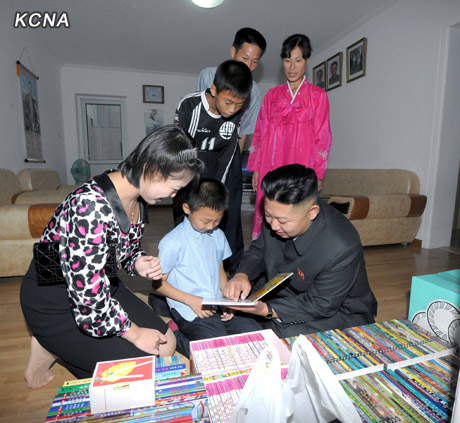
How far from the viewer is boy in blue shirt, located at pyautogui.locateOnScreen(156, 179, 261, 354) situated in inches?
52.0

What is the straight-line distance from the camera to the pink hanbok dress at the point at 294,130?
6.51 ft

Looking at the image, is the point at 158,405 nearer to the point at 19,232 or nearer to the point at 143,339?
the point at 143,339

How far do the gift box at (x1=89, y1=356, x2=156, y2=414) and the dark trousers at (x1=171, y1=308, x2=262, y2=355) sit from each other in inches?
28.6

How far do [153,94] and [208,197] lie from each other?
5.20m

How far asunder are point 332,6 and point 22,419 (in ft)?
14.4

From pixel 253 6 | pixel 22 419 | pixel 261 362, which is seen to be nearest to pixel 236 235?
pixel 22 419

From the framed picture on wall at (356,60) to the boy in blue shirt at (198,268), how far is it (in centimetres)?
361

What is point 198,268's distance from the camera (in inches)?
56.4

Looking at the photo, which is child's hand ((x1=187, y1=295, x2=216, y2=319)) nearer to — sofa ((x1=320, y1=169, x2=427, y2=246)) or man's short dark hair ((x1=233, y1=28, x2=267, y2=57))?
man's short dark hair ((x1=233, y1=28, x2=267, y2=57))

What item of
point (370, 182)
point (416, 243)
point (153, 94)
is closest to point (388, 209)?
point (416, 243)

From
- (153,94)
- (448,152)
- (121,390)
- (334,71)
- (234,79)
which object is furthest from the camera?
(153,94)

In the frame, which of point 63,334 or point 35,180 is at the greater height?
point 35,180

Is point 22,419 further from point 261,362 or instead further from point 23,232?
point 23,232

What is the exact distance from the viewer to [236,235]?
2.03m
